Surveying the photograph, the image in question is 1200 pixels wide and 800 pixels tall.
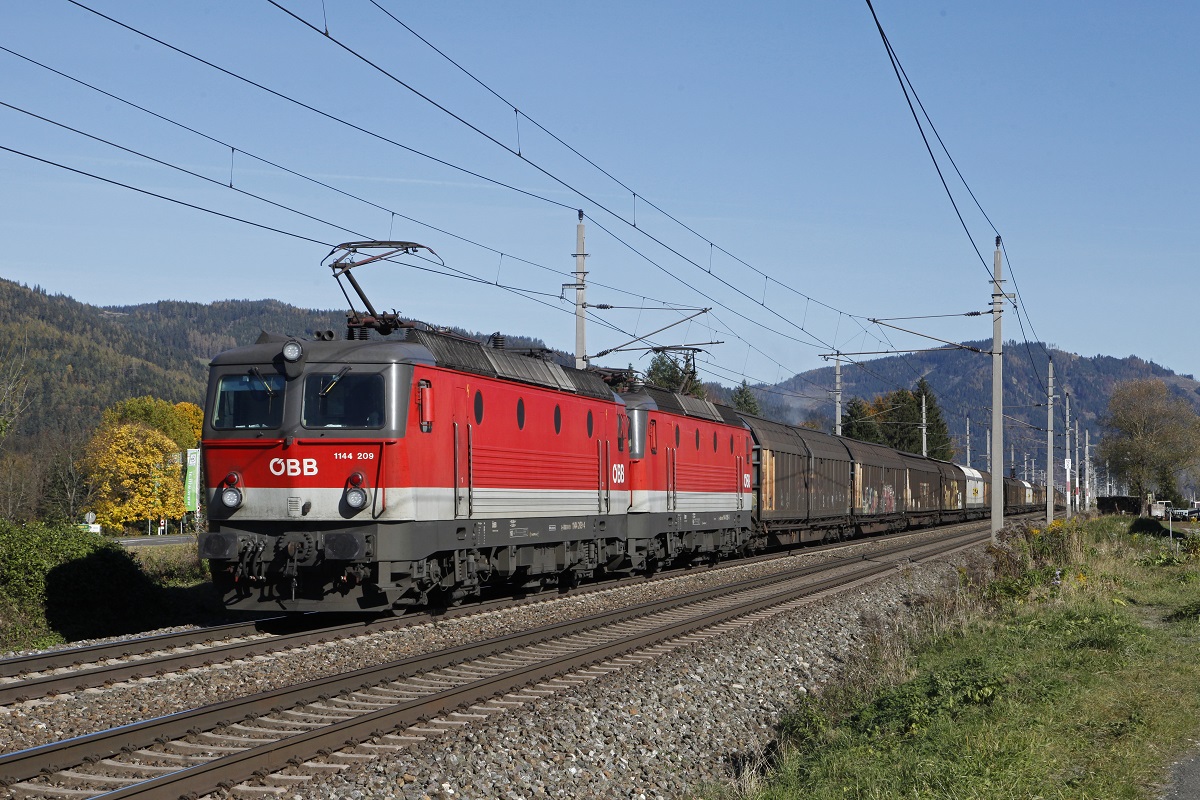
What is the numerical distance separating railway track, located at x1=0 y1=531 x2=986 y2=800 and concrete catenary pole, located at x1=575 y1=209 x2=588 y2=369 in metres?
11.6

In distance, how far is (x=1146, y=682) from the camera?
1123cm

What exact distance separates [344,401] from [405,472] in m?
1.26

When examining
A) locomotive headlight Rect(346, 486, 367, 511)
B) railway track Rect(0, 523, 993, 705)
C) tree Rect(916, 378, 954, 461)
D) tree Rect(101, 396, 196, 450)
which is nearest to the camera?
railway track Rect(0, 523, 993, 705)

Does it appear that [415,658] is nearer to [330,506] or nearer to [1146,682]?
[330,506]

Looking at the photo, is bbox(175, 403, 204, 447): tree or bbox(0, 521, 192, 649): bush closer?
bbox(0, 521, 192, 649): bush

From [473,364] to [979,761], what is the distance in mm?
10542

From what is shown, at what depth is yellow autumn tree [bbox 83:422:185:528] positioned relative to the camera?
305 ft

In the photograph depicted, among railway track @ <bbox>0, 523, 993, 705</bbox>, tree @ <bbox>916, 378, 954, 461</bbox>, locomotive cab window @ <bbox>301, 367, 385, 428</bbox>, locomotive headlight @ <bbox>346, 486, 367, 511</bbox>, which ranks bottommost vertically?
railway track @ <bbox>0, 523, 993, 705</bbox>

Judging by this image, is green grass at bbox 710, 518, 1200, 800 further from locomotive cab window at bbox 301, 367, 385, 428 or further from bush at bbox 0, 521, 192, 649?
bush at bbox 0, 521, 192, 649

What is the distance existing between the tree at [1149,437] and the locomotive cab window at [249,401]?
69.9 metres

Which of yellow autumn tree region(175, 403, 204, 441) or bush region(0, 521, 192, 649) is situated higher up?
yellow autumn tree region(175, 403, 204, 441)

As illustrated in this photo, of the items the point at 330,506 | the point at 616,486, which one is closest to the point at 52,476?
the point at 616,486

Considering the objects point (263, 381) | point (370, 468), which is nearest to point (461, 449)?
point (370, 468)

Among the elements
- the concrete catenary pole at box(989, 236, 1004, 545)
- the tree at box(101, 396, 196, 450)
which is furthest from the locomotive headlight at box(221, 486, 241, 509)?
the tree at box(101, 396, 196, 450)
